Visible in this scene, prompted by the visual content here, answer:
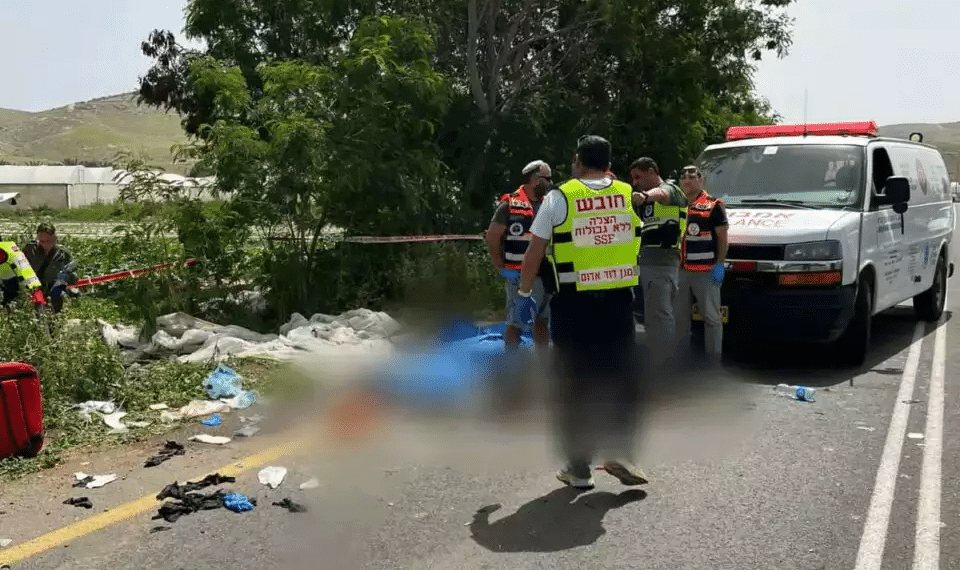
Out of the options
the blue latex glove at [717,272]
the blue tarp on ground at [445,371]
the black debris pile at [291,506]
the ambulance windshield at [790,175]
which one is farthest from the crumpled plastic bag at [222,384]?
the ambulance windshield at [790,175]

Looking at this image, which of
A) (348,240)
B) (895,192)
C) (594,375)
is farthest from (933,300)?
(594,375)

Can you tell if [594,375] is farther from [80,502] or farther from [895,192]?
[895,192]

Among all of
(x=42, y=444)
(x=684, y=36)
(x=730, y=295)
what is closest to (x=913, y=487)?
(x=730, y=295)

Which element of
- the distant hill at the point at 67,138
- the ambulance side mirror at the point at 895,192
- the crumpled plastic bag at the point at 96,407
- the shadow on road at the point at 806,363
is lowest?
the shadow on road at the point at 806,363

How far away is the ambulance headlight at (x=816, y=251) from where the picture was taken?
8.09 m

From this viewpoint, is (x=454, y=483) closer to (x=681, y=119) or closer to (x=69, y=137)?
(x=681, y=119)

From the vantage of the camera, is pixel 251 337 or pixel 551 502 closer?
pixel 551 502

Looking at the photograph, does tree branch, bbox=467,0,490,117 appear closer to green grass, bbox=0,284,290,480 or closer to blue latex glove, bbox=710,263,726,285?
blue latex glove, bbox=710,263,726,285

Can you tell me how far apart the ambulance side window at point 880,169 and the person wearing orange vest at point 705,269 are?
79.3 inches

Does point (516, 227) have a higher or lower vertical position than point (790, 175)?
lower

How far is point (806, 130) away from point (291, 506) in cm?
740

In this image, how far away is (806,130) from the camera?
33.9 feet

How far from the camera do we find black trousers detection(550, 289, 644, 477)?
5.17m

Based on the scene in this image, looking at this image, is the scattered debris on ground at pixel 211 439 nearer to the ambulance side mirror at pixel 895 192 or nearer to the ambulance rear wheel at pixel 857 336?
the ambulance rear wheel at pixel 857 336
